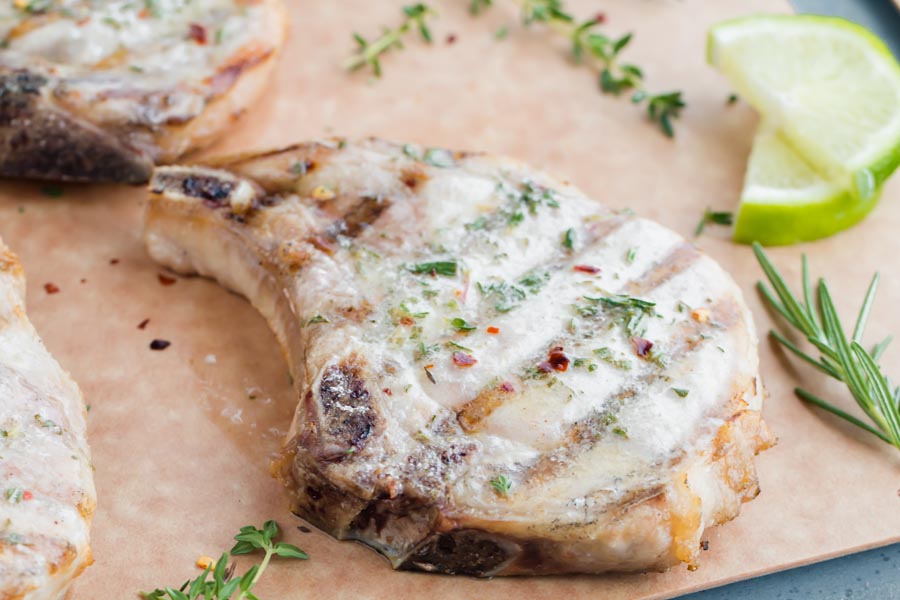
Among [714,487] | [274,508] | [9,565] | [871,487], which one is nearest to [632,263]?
[714,487]

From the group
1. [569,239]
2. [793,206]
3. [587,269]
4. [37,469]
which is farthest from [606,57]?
[37,469]

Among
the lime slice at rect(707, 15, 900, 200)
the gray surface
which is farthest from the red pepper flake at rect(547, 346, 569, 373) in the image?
the lime slice at rect(707, 15, 900, 200)

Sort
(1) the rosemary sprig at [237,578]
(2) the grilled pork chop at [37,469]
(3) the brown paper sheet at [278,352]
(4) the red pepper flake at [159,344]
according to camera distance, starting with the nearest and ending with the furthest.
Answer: (2) the grilled pork chop at [37,469] → (1) the rosemary sprig at [237,578] → (3) the brown paper sheet at [278,352] → (4) the red pepper flake at [159,344]

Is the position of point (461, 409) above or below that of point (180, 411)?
above

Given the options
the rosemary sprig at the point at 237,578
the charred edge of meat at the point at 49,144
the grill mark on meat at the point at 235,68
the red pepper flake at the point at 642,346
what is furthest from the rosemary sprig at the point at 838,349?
the charred edge of meat at the point at 49,144

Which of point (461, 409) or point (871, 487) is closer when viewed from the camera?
point (461, 409)

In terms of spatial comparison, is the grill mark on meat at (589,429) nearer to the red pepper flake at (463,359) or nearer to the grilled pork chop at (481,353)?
the grilled pork chop at (481,353)

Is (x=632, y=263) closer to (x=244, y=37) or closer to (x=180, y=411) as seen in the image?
(x=180, y=411)

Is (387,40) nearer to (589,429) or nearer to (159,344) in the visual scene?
(159,344)
